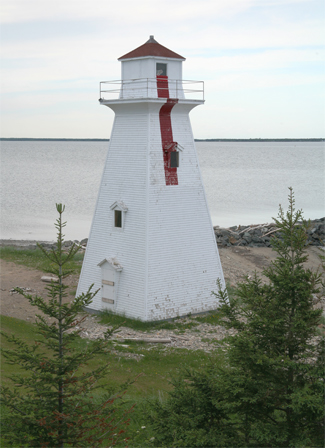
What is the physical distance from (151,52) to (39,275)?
38.6 ft

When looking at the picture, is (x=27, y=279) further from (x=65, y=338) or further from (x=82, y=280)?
(x=65, y=338)

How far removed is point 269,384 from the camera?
27.2ft

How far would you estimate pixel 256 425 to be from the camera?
8.09m

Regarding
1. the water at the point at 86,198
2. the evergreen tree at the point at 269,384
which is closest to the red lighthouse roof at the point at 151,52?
the evergreen tree at the point at 269,384

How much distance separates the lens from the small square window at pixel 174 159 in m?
19.0

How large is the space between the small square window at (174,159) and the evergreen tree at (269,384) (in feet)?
34.5

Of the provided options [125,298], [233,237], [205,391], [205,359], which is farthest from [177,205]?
[233,237]

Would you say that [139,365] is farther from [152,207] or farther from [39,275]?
[39,275]

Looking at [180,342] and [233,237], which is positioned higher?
[233,237]

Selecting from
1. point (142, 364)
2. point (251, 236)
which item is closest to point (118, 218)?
point (142, 364)

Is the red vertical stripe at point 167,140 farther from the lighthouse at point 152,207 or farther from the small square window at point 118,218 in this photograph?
the small square window at point 118,218

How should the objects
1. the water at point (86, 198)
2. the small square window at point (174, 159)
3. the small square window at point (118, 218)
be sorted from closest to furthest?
the small square window at point (174, 159) < the small square window at point (118, 218) < the water at point (86, 198)

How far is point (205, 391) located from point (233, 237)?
24446mm

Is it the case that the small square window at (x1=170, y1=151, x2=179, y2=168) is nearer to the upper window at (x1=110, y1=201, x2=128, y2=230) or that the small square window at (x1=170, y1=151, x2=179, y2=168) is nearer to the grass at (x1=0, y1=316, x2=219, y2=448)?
the upper window at (x1=110, y1=201, x2=128, y2=230)
